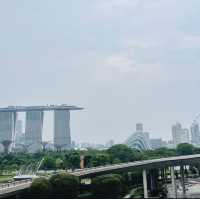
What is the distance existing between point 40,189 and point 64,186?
5272 millimetres

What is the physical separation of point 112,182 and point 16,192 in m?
18.8

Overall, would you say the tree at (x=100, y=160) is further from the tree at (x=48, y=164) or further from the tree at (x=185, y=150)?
the tree at (x=185, y=150)

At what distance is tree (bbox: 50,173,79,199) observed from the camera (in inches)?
2213

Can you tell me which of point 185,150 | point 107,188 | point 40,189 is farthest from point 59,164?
point 40,189

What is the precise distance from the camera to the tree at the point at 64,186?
5622 centimetres

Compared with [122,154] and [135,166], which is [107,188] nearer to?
[135,166]

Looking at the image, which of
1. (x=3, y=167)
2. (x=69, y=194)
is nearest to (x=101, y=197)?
(x=69, y=194)

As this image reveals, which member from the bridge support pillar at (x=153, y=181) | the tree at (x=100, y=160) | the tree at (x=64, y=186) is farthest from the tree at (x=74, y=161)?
the tree at (x=64, y=186)

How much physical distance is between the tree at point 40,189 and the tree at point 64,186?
166 centimetres

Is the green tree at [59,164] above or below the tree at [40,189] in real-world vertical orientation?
above

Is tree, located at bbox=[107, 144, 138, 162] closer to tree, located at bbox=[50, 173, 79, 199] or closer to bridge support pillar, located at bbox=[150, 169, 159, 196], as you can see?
bridge support pillar, located at bbox=[150, 169, 159, 196]

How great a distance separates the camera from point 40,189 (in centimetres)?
5231

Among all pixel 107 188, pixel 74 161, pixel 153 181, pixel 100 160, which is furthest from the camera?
pixel 74 161

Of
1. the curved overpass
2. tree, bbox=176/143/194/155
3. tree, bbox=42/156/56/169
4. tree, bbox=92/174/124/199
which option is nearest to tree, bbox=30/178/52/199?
tree, bbox=92/174/124/199
